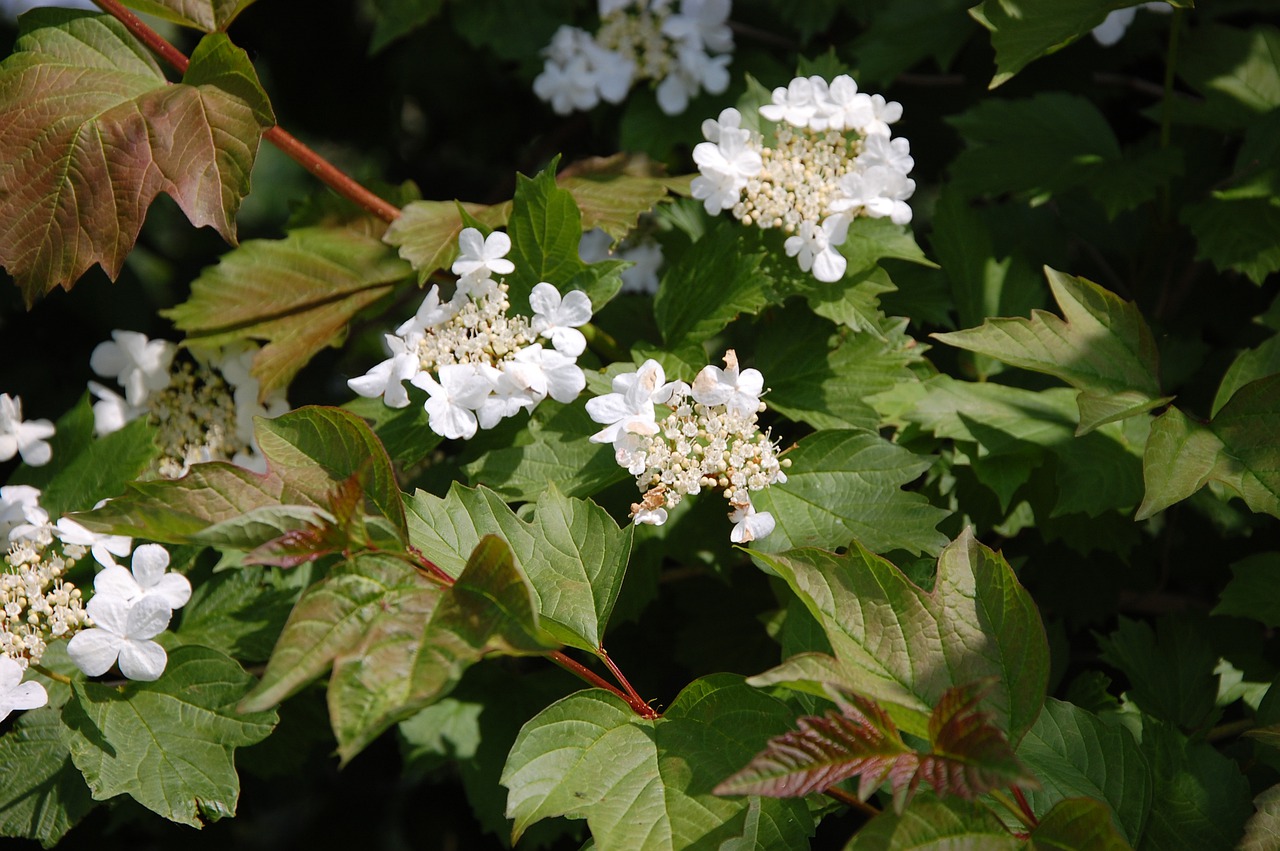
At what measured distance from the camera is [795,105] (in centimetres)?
148

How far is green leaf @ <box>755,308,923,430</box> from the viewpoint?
1454 mm

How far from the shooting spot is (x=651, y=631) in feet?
6.03

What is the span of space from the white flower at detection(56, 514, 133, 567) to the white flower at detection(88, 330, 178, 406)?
12.8 inches

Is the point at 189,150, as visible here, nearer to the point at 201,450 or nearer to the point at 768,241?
the point at 201,450

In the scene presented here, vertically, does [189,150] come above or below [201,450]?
above

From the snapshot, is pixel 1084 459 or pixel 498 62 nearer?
pixel 1084 459

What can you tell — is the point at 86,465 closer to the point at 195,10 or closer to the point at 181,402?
the point at 181,402

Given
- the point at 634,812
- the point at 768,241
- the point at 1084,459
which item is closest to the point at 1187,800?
the point at 1084,459

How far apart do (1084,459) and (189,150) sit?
1308 mm

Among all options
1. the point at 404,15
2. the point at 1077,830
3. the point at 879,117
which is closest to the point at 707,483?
the point at 1077,830

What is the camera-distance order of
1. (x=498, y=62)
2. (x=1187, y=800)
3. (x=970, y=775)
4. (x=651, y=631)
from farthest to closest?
(x=498, y=62) → (x=651, y=631) → (x=1187, y=800) → (x=970, y=775)

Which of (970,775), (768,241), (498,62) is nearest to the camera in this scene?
(970,775)

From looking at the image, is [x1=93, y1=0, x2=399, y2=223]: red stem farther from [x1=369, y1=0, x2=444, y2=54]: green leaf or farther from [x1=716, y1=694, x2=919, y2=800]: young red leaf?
[x1=716, y1=694, x2=919, y2=800]: young red leaf

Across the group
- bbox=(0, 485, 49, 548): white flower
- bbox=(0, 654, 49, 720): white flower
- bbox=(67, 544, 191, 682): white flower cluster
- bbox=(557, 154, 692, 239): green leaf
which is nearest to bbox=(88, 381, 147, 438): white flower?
bbox=(0, 485, 49, 548): white flower
